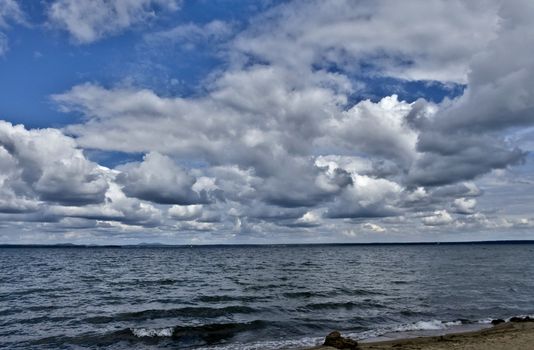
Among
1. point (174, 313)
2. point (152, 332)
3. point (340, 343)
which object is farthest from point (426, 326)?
point (174, 313)

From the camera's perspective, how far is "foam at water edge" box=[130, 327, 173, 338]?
84.4 ft

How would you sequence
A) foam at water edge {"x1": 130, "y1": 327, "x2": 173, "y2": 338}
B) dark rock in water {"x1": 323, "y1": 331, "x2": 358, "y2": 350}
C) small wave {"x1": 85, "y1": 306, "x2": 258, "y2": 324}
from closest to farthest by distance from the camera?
1. dark rock in water {"x1": 323, "y1": 331, "x2": 358, "y2": 350}
2. foam at water edge {"x1": 130, "y1": 327, "x2": 173, "y2": 338}
3. small wave {"x1": 85, "y1": 306, "x2": 258, "y2": 324}

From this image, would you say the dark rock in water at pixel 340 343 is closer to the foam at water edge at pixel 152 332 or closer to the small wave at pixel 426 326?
the small wave at pixel 426 326

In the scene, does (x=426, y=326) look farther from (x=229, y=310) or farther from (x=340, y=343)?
(x=229, y=310)

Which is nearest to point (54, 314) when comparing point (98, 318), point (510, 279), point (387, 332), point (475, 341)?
point (98, 318)

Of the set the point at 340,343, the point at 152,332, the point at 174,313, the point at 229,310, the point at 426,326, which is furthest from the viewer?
the point at 229,310

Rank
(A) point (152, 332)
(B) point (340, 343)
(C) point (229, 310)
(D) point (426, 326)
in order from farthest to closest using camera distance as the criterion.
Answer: (C) point (229, 310)
(D) point (426, 326)
(A) point (152, 332)
(B) point (340, 343)

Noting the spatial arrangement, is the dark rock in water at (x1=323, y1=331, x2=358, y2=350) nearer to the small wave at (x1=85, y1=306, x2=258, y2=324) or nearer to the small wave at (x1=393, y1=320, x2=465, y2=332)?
the small wave at (x1=393, y1=320, x2=465, y2=332)

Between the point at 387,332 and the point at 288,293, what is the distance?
16.8 meters

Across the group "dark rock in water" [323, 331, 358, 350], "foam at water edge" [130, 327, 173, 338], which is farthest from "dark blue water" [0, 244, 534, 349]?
"dark rock in water" [323, 331, 358, 350]

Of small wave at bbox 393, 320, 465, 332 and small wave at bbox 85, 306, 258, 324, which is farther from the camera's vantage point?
small wave at bbox 85, 306, 258, 324

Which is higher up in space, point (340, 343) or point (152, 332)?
point (340, 343)

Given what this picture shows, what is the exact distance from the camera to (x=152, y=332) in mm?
26078

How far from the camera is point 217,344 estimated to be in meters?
23.8
